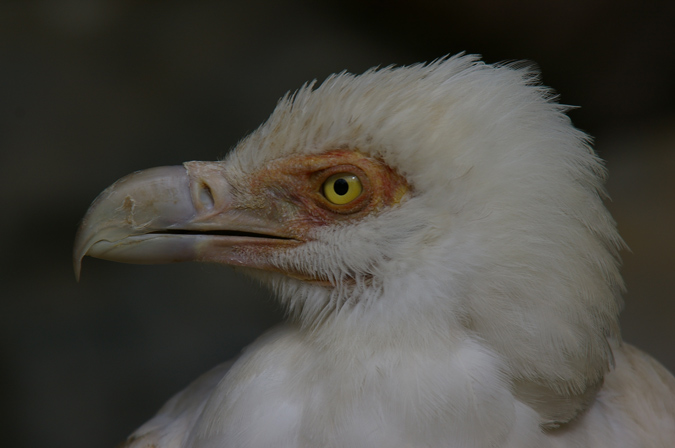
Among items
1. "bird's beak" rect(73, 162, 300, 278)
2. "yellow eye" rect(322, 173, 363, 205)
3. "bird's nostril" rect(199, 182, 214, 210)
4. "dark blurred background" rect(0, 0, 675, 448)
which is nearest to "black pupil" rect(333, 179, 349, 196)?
"yellow eye" rect(322, 173, 363, 205)

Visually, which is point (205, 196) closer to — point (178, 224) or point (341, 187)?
point (178, 224)

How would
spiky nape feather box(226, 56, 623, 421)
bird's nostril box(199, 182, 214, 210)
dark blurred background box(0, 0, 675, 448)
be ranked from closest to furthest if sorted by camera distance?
spiky nape feather box(226, 56, 623, 421)
bird's nostril box(199, 182, 214, 210)
dark blurred background box(0, 0, 675, 448)

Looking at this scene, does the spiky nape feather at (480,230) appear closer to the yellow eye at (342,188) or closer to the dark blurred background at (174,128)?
the yellow eye at (342,188)

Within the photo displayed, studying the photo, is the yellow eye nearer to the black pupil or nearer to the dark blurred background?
the black pupil

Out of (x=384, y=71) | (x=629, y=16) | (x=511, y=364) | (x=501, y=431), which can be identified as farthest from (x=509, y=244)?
(x=629, y=16)

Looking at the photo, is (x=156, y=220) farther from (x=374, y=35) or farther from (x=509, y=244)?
(x=374, y=35)

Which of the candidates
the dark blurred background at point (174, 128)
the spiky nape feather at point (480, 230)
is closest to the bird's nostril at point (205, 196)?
the spiky nape feather at point (480, 230)
